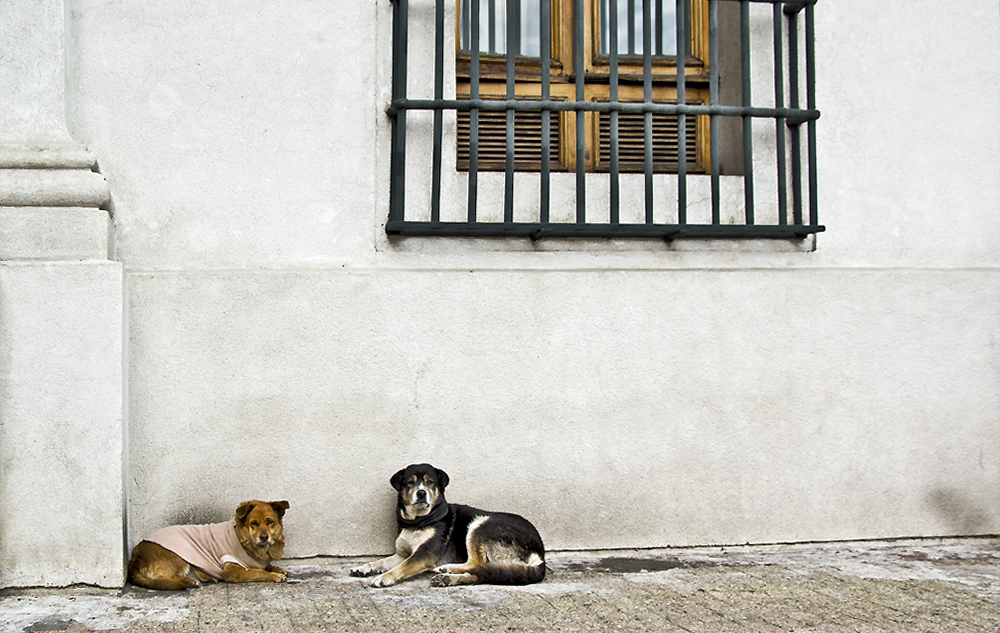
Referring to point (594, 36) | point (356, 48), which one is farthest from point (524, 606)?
point (594, 36)

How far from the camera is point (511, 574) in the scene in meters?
4.88

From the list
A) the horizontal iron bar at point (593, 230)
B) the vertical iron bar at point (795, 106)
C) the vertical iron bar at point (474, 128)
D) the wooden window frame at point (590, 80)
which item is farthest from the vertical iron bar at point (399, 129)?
the vertical iron bar at point (795, 106)

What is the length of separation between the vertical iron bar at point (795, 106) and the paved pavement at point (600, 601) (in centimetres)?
220

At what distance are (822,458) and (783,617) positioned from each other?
5.76 feet

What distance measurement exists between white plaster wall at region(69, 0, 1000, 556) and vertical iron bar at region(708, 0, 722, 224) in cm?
31

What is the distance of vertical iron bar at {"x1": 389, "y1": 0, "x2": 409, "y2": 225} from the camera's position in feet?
18.0

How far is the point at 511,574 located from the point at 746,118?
309 cm

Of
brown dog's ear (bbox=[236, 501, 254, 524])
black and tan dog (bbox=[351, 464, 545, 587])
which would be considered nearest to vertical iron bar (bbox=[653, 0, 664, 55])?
black and tan dog (bbox=[351, 464, 545, 587])

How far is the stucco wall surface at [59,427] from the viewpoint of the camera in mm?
4820

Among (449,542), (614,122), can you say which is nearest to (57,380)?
(449,542)

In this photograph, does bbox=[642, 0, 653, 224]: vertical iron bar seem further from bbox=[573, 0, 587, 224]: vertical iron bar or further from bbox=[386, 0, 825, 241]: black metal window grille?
bbox=[573, 0, 587, 224]: vertical iron bar

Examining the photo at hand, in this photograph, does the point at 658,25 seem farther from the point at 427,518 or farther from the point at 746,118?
the point at 427,518

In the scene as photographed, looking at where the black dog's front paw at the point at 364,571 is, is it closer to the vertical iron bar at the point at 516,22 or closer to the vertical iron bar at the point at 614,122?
the vertical iron bar at the point at 614,122

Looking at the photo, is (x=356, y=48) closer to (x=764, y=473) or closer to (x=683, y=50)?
(x=683, y=50)
